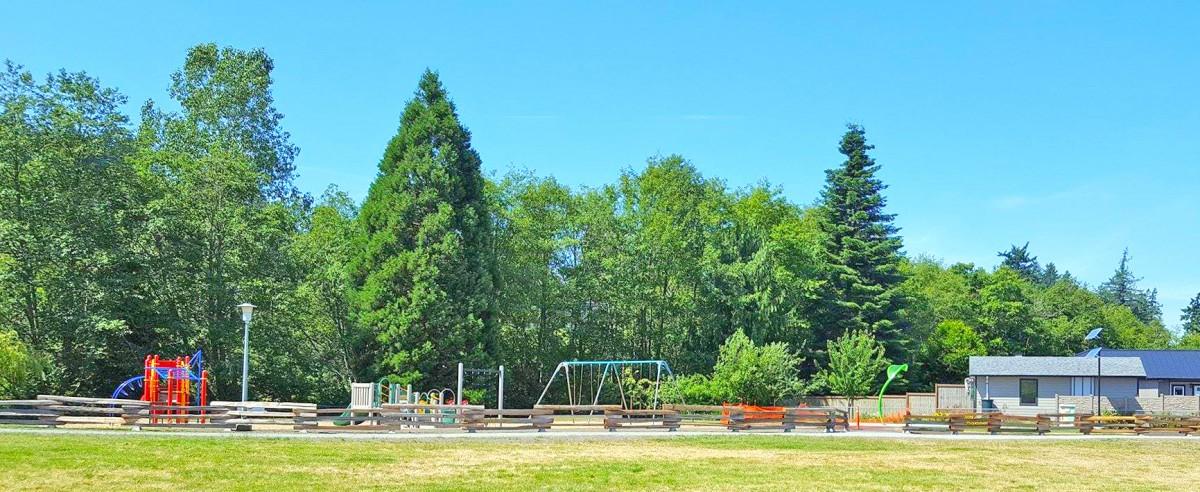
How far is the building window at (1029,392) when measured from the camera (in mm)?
54062

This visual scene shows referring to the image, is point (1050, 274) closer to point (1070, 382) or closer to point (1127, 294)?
point (1127, 294)

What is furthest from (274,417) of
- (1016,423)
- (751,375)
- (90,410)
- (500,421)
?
(1016,423)

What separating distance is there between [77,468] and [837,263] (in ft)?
160

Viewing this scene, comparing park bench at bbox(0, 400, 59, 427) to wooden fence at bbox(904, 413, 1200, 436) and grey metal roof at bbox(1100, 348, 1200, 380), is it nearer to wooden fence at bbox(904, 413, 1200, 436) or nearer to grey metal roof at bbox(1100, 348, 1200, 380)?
wooden fence at bbox(904, 413, 1200, 436)

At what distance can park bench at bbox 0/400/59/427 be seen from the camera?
2939 centimetres

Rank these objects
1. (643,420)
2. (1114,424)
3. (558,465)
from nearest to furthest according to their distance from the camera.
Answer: (558,465) → (643,420) → (1114,424)

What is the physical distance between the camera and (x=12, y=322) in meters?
40.7

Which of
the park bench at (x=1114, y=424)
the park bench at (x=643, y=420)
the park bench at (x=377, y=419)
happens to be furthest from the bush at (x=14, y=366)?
the park bench at (x=1114, y=424)

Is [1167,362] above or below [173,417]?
above

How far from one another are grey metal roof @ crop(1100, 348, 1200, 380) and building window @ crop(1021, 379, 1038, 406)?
3.96m

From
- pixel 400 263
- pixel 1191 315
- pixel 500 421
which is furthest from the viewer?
pixel 1191 315

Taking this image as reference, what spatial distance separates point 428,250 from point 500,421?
15.3m

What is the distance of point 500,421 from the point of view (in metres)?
31.7

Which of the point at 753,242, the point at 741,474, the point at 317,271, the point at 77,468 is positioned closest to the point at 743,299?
the point at 753,242
